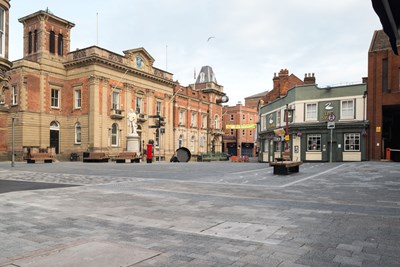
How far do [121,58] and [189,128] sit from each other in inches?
808

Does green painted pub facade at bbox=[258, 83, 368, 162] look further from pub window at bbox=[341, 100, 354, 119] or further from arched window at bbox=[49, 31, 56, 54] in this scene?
arched window at bbox=[49, 31, 56, 54]

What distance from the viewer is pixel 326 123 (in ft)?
112

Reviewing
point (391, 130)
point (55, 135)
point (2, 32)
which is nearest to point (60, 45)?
point (55, 135)

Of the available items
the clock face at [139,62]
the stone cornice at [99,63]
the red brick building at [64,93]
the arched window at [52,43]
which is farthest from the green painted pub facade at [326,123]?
the arched window at [52,43]

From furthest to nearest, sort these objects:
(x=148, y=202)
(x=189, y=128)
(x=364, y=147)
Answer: (x=189, y=128)
(x=364, y=147)
(x=148, y=202)

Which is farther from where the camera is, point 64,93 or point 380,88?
point 64,93

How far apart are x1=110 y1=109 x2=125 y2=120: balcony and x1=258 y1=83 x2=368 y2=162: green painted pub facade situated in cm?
2104

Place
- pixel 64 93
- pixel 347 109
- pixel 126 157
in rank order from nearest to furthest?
1. pixel 126 157
2. pixel 347 109
3. pixel 64 93

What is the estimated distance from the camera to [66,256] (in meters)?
3.99

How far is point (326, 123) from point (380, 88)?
604 cm

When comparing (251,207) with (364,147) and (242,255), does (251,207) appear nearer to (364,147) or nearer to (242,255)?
(242,255)

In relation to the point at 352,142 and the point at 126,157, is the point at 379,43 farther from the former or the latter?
the point at 126,157

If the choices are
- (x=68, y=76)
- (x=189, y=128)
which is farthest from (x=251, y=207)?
(x=189, y=128)

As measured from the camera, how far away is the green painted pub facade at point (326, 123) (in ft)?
106
